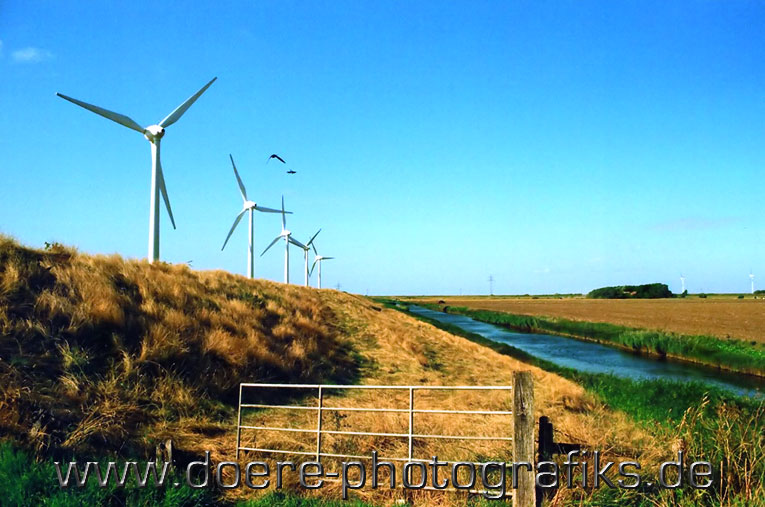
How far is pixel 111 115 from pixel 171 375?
1859 cm

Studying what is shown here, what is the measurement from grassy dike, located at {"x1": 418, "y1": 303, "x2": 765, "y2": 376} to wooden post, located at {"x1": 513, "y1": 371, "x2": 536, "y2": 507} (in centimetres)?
2757

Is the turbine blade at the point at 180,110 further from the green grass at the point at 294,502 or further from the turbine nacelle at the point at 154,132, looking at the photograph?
the green grass at the point at 294,502

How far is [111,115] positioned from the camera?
2659 cm

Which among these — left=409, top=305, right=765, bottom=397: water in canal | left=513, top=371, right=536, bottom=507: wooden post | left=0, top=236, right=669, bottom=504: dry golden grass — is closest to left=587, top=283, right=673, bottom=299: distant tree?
left=409, top=305, right=765, bottom=397: water in canal

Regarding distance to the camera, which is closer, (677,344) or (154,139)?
(154,139)

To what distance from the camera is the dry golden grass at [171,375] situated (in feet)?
32.6

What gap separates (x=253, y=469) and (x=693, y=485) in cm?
716

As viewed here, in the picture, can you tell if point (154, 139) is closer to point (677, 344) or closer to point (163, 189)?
point (163, 189)

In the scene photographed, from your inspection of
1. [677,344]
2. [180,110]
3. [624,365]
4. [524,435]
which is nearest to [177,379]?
[524,435]

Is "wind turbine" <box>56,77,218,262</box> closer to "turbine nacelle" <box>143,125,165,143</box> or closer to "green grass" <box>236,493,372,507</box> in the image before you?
"turbine nacelle" <box>143,125,165,143</box>

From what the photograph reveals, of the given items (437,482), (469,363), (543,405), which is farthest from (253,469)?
(469,363)

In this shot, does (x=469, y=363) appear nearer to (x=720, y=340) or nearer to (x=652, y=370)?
(x=652, y=370)

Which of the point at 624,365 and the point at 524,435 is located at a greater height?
the point at 524,435

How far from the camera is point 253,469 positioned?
9.48m
